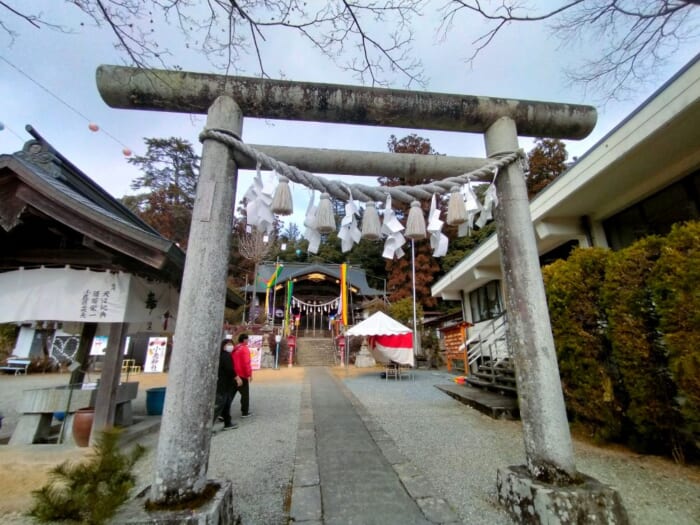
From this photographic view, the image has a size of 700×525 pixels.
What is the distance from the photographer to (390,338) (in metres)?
11.2

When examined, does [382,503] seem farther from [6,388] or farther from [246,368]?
[6,388]

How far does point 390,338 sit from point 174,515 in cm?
975

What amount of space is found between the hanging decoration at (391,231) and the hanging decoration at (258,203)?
3.29ft

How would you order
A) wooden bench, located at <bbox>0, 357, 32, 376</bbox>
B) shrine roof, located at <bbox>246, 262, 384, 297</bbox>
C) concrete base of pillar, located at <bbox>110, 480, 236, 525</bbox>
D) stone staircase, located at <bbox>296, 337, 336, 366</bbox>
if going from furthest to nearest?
shrine roof, located at <bbox>246, 262, 384, 297</bbox> < stone staircase, located at <bbox>296, 337, 336, 366</bbox> < wooden bench, located at <bbox>0, 357, 32, 376</bbox> < concrete base of pillar, located at <bbox>110, 480, 236, 525</bbox>

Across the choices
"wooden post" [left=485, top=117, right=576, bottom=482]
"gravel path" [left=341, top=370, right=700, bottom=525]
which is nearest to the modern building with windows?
"wooden post" [left=485, top=117, right=576, bottom=482]

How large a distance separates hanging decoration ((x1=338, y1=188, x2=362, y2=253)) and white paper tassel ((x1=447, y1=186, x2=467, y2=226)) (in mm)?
838

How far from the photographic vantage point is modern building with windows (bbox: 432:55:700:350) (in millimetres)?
3850

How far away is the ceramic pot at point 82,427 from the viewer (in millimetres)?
4438

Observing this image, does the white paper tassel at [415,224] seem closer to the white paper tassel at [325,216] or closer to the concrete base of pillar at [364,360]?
the white paper tassel at [325,216]

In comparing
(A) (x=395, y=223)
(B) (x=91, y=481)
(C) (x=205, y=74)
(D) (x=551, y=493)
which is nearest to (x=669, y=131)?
(A) (x=395, y=223)

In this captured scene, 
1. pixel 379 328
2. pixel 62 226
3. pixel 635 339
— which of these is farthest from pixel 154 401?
pixel 635 339

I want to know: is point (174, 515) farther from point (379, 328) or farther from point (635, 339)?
point (379, 328)

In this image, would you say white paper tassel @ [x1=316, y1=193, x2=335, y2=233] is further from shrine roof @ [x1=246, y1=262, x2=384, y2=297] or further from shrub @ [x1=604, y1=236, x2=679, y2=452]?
shrine roof @ [x1=246, y1=262, x2=384, y2=297]

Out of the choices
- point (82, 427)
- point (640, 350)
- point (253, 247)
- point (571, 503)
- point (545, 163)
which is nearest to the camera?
point (571, 503)
